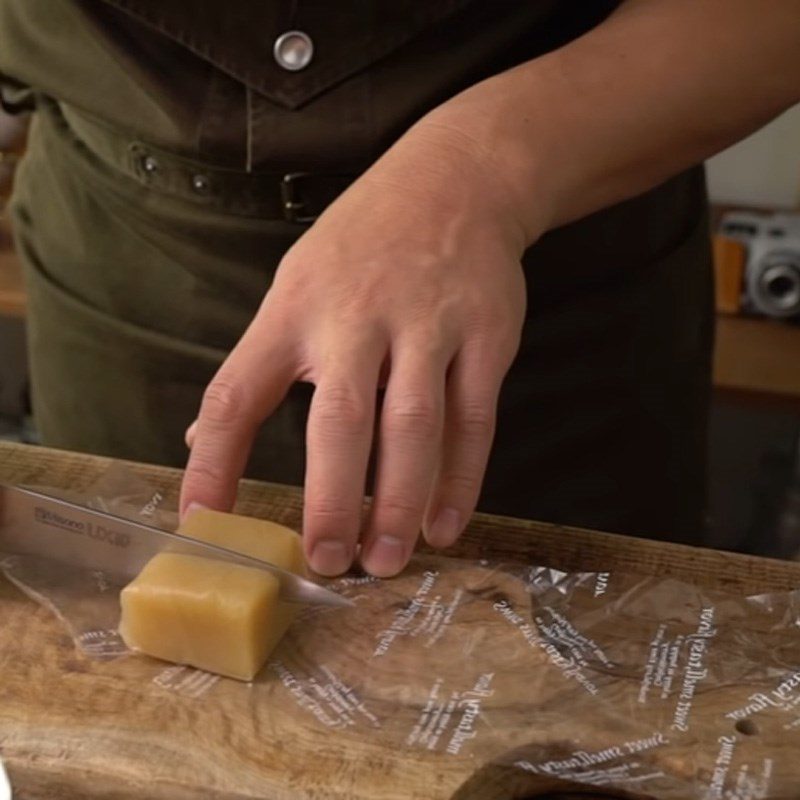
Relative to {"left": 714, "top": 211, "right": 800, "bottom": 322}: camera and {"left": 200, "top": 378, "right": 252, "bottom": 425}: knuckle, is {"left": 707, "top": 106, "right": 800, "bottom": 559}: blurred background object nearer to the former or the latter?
{"left": 714, "top": 211, "right": 800, "bottom": 322}: camera

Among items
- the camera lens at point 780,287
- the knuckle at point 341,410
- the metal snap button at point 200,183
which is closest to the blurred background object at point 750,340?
the camera lens at point 780,287

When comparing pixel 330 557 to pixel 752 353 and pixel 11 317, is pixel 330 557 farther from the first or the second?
pixel 11 317

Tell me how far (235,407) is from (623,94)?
0.29 meters

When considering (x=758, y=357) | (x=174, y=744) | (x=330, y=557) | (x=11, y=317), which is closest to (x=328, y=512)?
(x=330, y=557)

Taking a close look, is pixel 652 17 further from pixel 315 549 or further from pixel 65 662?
pixel 65 662

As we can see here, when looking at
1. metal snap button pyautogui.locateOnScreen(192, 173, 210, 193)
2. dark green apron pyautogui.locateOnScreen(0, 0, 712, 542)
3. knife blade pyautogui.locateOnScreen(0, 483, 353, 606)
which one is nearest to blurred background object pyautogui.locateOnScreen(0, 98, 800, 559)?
dark green apron pyautogui.locateOnScreen(0, 0, 712, 542)

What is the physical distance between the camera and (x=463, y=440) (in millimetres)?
665

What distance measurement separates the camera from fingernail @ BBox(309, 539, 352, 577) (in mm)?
657

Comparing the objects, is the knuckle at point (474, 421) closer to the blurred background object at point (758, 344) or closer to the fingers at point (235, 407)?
the fingers at point (235, 407)

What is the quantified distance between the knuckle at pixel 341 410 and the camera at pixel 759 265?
103 centimetres

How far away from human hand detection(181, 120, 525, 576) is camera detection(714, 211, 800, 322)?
0.94m

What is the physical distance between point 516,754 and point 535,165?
0.32 meters

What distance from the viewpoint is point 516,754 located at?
0.59 meters

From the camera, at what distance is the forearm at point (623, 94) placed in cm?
71
